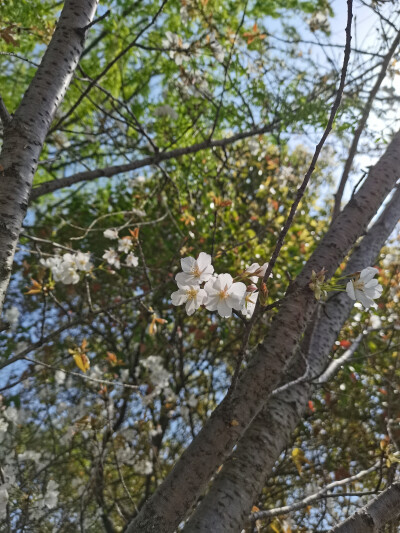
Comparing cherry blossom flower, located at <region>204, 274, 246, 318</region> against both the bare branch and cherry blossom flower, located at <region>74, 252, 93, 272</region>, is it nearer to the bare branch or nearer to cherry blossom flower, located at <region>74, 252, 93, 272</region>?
the bare branch

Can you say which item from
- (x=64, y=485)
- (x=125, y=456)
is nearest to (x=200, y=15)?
(x=125, y=456)

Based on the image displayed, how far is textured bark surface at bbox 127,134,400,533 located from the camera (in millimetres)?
977

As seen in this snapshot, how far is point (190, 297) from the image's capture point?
114cm

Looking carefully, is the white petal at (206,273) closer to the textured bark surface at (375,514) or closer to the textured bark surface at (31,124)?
the textured bark surface at (31,124)

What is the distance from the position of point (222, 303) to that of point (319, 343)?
80cm

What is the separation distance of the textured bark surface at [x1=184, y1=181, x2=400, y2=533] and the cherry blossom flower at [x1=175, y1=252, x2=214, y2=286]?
0.56m

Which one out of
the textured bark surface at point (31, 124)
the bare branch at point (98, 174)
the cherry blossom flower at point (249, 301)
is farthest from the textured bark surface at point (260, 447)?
the bare branch at point (98, 174)

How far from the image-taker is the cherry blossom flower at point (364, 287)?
109cm

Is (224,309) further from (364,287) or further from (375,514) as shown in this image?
(375,514)

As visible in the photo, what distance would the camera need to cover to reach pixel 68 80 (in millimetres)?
1402

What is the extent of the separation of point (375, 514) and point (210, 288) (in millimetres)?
736

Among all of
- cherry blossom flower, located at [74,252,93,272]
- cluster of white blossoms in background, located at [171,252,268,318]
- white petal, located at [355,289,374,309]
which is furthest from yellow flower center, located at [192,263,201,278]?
cherry blossom flower, located at [74,252,93,272]

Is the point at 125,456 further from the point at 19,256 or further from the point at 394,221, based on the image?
the point at 394,221

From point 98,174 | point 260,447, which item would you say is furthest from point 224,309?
point 98,174
